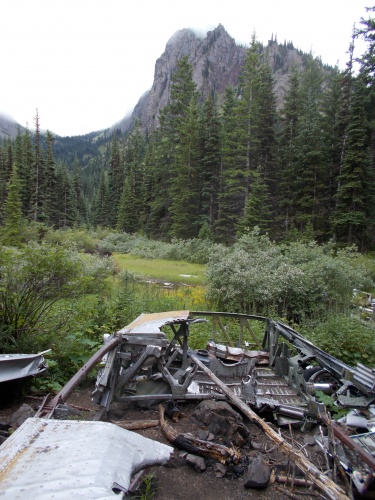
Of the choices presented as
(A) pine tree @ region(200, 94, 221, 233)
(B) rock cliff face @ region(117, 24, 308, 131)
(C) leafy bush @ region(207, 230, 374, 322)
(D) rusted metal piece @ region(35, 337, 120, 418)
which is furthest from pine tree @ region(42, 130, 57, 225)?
(B) rock cliff face @ region(117, 24, 308, 131)

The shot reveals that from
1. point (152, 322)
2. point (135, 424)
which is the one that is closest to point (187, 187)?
point (152, 322)

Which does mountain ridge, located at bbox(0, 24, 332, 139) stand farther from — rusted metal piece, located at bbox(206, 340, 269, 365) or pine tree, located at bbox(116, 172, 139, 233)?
rusted metal piece, located at bbox(206, 340, 269, 365)

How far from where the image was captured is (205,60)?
5502 inches

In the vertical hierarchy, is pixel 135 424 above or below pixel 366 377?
below

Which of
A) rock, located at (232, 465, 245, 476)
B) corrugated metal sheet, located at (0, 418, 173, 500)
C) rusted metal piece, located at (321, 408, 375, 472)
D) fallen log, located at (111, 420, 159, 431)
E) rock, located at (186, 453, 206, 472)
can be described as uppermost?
corrugated metal sheet, located at (0, 418, 173, 500)

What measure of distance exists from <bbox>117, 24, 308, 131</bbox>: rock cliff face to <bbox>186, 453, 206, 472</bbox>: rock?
141 metres

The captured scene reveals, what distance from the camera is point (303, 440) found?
415 centimetres

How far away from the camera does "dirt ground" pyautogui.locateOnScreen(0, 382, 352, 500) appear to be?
316cm

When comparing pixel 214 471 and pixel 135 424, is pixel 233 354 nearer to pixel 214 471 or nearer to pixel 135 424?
pixel 135 424

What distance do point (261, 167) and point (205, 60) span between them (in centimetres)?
13332

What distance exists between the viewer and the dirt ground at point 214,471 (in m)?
3.16

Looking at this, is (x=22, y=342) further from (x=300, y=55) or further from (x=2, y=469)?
(x=300, y=55)

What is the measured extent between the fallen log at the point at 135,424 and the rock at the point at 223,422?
24.1 inches

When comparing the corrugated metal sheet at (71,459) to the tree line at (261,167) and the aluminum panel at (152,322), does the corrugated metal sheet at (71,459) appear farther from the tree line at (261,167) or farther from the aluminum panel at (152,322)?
A: the tree line at (261,167)
